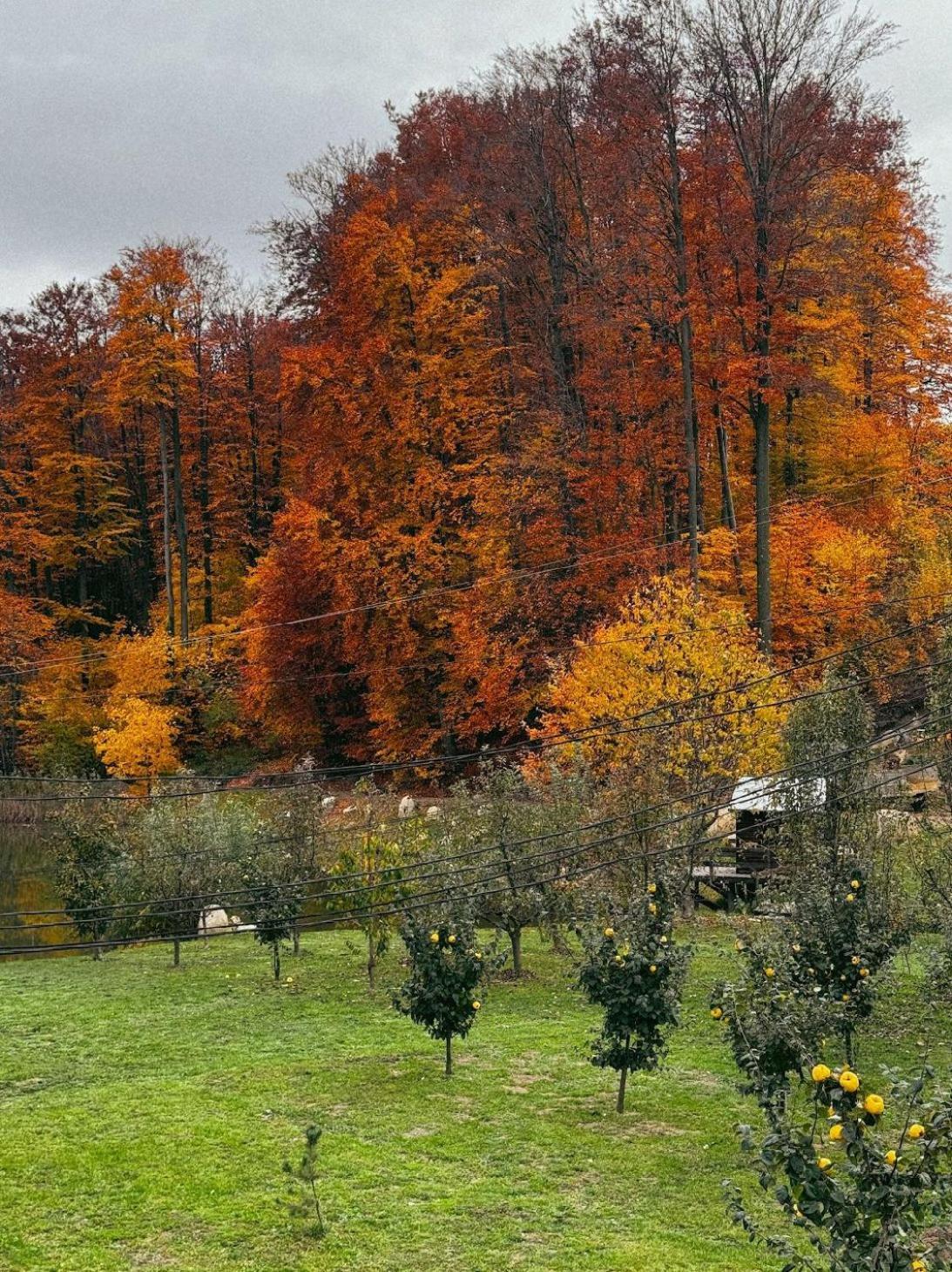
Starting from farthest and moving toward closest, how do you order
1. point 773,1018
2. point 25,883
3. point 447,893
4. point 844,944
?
point 25,883 < point 447,893 < point 844,944 < point 773,1018

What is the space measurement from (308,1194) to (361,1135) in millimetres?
1955

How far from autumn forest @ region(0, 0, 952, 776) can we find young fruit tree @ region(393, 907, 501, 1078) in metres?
9.68

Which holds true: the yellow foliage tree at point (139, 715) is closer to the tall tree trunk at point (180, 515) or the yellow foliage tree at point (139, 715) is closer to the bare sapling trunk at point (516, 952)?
the tall tree trunk at point (180, 515)

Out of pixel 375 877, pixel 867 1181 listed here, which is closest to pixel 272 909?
pixel 375 877

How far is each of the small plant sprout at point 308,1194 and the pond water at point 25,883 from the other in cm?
1602

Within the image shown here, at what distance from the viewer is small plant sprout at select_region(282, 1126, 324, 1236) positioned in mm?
9574

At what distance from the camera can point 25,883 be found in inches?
1229

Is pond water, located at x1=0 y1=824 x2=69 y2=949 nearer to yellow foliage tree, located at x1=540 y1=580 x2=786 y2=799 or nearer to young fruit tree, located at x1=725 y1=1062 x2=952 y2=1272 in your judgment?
yellow foliage tree, located at x1=540 y1=580 x2=786 y2=799

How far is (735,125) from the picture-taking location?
86.4 ft

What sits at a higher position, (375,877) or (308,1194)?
(375,877)

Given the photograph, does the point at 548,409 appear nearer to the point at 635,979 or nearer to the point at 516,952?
the point at 516,952

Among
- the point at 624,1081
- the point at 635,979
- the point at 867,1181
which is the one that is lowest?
the point at 624,1081

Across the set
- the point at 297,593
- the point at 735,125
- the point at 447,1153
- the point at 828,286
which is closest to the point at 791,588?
the point at 828,286

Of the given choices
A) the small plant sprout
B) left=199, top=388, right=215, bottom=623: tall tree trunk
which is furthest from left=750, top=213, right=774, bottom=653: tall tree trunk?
left=199, top=388, right=215, bottom=623: tall tree trunk
